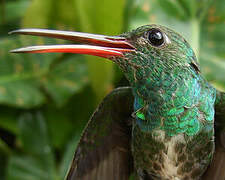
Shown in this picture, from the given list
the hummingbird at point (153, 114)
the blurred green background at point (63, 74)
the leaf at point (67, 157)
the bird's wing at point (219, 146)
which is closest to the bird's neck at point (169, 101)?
the hummingbird at point (153, 114)

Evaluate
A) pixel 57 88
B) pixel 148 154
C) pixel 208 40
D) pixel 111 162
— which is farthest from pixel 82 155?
pixel 208 40

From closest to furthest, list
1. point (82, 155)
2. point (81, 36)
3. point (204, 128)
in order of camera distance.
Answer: point (81, 36), point (204, 128), point (82, 155)

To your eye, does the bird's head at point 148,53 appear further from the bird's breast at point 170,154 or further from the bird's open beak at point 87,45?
the bird's breast at point 170,154

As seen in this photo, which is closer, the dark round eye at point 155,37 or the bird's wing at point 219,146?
the dark round eye at point 155,37

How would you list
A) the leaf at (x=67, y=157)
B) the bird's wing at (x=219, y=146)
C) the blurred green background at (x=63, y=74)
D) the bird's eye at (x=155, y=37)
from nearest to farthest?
→ the bird's eye at (x=155, y=37), the bird's wing at (x=219, y=146), the blurred green background at (x=63, y=74), the leaf at (x=67, y=157)

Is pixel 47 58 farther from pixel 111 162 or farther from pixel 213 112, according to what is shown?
pixel 213 112
